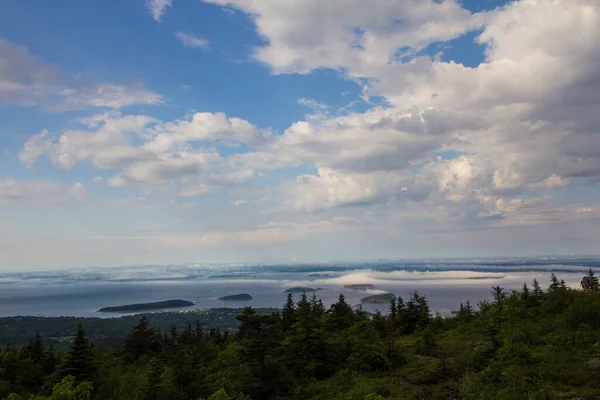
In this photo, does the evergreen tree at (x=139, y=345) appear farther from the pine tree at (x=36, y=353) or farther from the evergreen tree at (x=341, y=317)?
the evergreen tree at (x=341, y=317)

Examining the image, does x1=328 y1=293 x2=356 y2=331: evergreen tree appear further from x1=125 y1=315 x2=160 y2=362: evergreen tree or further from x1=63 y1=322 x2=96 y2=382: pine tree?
x1=125 y1=315 x2=160 y2=362: evergreen tree

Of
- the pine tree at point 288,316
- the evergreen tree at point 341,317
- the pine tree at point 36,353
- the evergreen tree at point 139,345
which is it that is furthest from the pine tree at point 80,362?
the evergreen tree at point 139,345

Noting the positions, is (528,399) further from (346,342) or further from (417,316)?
(417,316)

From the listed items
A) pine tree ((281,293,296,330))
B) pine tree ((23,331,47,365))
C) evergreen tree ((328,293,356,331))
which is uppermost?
pine tree ((281,293,296,330))

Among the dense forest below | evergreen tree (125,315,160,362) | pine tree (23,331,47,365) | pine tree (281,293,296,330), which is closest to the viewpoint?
the dense forest below

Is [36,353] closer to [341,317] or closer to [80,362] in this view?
[80,362]

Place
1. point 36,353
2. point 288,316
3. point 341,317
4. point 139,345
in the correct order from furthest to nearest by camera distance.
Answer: point 139,345, point 36,353, point 341,317, point 288,316

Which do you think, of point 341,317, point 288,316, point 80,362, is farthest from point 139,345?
point 341,317

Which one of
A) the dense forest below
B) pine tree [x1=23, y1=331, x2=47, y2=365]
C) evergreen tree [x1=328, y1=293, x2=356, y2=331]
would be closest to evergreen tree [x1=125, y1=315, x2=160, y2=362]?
pine tree [x1=23, y1=331, x2=47, y2=365]
